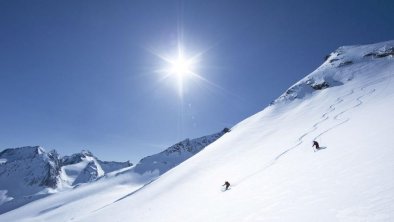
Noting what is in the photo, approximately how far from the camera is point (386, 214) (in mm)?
7688

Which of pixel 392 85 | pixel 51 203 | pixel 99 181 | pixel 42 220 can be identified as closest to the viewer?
pixel 392 85

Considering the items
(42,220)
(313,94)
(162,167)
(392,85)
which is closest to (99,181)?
(162,167)

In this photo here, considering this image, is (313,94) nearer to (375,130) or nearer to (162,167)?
(375,130)

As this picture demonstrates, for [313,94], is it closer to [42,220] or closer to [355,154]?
[355,154]

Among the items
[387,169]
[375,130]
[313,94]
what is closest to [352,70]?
[313,94]

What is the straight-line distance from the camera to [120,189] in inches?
5418

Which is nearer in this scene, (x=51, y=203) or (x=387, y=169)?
(x=387, y=169)

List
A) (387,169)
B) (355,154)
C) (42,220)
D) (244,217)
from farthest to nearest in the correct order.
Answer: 1. (42,220)
2. (355,154)
3. (244,217)
4. (387,169)

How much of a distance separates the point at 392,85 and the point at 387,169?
3725cm

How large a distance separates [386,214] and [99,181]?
168 m

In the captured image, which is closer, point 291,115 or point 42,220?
point 291,115

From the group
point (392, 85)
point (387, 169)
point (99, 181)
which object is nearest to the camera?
point (387, 169)

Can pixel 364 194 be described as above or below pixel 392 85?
below

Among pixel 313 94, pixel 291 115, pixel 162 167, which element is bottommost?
pixel 291 115
